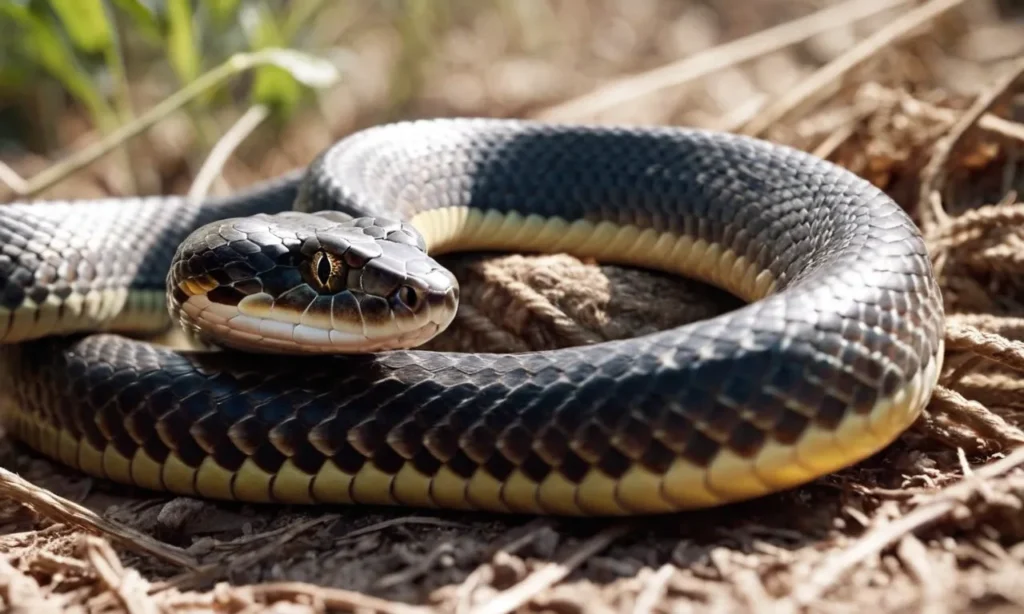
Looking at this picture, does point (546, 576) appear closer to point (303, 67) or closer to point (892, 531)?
point (892, 531)

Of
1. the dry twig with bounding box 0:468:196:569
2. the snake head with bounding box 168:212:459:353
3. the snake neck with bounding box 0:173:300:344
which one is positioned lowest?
the dry twig with bounding box 0:468:196:569

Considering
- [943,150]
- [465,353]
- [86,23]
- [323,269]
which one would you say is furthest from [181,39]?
[943,150]

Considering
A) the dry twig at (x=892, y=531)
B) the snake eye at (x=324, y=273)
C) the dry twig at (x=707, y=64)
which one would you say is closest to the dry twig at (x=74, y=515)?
the snake eye at (x=324, y=273)

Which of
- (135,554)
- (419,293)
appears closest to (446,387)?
(419,293)

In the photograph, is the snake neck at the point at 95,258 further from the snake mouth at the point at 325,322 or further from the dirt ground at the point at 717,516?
the snake mouth at the point at 325,322

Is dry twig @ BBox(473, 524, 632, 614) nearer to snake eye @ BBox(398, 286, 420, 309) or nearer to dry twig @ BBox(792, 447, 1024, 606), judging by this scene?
dry twig @ BBox(792, 447, 1024, 606)

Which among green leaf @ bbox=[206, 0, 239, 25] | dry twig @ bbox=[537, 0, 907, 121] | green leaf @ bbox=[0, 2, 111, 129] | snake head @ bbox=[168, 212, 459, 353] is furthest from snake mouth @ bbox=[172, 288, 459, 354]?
dry twig @ bbox=[537, 0, 907, 121]

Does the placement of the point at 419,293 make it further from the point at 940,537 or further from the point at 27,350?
the point at 27,350
